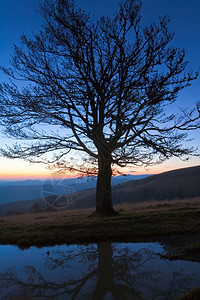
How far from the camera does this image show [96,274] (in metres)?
4.43

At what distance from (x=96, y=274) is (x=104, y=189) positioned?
26.3ft

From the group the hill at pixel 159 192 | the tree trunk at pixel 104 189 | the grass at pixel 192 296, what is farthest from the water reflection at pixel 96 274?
the hill at pixel 159 192

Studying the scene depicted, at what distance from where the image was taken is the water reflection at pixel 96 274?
12.0 feet

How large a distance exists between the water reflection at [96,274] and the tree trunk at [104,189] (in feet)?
19.4

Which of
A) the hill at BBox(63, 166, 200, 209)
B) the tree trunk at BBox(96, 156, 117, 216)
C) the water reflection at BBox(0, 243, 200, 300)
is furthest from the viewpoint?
the hill at BBox(63, 166, 200, 209)

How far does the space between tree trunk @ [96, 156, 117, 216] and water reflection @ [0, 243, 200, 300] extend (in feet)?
19.4

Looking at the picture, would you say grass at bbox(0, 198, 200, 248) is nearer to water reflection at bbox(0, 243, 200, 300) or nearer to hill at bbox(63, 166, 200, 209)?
water reflection at bbox(0, 243, 200, 300)

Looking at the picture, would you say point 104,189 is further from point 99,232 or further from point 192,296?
point 192,296

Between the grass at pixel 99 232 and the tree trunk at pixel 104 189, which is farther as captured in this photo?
the tree trunk at pixel 104 189

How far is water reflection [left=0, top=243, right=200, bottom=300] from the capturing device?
367cm

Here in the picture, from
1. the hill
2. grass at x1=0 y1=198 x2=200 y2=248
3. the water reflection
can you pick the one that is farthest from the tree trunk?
the hill

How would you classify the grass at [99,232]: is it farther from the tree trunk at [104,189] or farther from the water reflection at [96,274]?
the tree trunk at [104,189]

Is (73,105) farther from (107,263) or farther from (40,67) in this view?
(107,263)

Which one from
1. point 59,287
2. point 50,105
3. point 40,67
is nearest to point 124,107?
point 50,105
